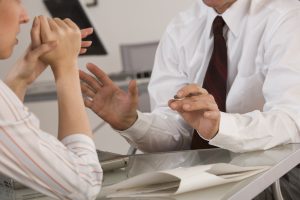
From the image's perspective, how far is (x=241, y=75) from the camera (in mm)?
1808

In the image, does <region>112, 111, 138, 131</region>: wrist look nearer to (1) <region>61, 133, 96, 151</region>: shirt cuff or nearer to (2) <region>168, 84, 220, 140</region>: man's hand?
(2) <region>168, 84, 220, 140</region>: man's hand

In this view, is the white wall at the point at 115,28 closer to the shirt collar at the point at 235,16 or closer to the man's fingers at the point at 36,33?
the shirt collar at the point at 235,16

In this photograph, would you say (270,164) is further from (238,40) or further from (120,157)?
(238,40)

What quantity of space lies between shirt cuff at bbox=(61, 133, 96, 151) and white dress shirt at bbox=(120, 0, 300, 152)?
0.54 m

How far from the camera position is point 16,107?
0.89 meters

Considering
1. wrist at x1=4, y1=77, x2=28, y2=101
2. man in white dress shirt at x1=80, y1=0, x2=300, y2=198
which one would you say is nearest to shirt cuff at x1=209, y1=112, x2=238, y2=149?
man in white dress shirt at x1=80, y1=0, x2=300, y2=198

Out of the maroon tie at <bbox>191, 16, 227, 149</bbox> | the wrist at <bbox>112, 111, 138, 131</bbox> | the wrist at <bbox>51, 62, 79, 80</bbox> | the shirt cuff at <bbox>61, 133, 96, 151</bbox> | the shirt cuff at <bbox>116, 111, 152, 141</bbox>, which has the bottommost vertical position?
the shirt cuff at <bbox>116, 111, 152, 141</bbox>

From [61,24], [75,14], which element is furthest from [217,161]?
[75,14]

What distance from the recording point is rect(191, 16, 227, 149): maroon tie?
1.81 meters

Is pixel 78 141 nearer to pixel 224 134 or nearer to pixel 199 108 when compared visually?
pixel 199 108

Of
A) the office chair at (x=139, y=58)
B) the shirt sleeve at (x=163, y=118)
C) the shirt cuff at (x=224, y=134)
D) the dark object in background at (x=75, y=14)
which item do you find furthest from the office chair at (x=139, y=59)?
the shirt cuff at (x=224, y=134)

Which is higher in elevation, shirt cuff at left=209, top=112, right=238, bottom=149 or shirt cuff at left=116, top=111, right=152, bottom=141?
shirt cuff at left=209, top=112, right=238, bottom=149

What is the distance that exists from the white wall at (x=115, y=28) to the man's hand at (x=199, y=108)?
268 cm

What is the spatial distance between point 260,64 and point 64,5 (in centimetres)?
251
